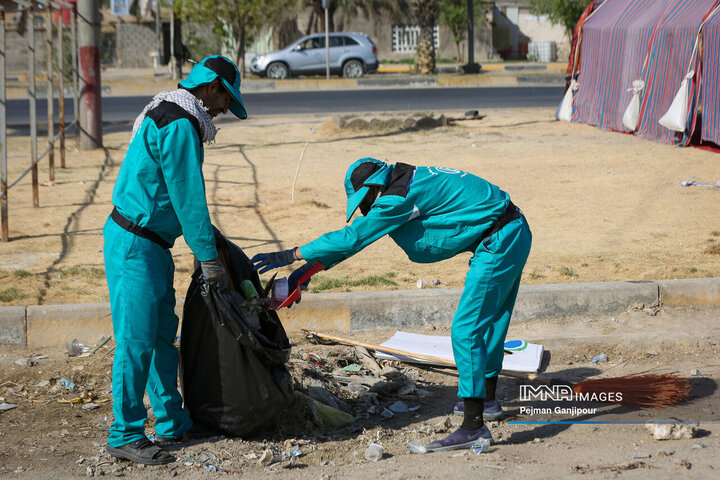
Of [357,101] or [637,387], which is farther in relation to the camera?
[357,101]

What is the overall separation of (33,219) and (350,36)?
21.4 m

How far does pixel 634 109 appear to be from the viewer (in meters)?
14.1

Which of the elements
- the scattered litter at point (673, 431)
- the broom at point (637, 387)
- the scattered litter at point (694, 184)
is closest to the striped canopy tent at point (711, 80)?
the scattered litter at point (694, 184)

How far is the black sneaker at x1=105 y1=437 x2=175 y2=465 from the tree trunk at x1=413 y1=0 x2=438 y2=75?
89.2ft

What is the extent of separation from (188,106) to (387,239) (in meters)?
4.14

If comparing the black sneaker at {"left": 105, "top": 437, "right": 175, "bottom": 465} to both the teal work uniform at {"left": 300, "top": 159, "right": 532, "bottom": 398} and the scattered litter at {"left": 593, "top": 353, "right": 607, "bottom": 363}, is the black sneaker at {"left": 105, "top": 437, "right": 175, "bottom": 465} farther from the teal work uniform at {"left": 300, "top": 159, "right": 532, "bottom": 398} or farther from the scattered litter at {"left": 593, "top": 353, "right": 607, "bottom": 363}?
the scattered litter at {"left": 593, "top": 353, "right": 607, "bottom": 363}

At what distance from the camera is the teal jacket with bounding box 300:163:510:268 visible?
3.63 m

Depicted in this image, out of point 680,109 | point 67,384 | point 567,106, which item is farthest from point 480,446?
point 567,106

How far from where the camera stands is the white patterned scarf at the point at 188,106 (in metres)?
3.51

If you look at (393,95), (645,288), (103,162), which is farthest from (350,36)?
(645,288)

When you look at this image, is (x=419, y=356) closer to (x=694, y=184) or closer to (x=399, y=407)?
(x=399, y=407)

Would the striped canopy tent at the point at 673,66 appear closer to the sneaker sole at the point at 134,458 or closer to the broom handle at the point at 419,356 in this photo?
the broom handle at the point at 419,356

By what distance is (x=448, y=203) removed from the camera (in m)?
3.72

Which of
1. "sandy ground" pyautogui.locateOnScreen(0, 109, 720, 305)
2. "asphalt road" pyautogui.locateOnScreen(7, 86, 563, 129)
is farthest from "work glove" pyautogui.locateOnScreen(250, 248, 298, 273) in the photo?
"asphalt road" pyautogui.locateOnScreen(7, 86, 563, 129)
